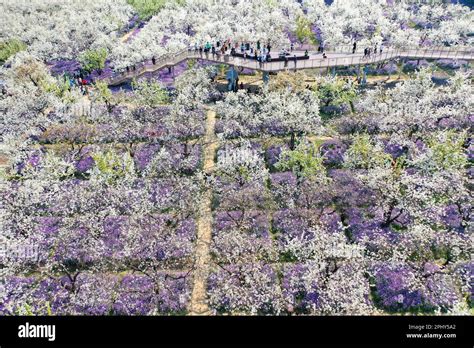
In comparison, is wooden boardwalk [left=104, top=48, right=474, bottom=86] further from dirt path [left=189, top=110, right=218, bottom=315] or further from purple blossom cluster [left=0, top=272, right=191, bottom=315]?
purple blossom cluster [left=0, top=272, right=191, bottom=315]

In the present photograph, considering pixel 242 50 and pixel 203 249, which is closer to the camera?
pixel 203 249

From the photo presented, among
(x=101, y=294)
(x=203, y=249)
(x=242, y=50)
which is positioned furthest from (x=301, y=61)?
(x=101, y=294)

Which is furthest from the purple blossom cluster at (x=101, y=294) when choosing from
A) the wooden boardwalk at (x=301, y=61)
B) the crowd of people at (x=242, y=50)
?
the crowd of people at (x=242, y=50)

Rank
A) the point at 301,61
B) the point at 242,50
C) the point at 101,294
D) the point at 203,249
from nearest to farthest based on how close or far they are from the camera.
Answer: the point at 101,294
the point at 203,249
the point at 301,61
the point at 242,50

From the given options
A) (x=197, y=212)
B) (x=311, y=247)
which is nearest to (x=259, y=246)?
(x=311, y=247)

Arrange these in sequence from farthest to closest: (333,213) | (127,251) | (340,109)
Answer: (340,109) → (333,213) → (127,251)

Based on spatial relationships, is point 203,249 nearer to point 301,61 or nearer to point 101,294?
point 101,294

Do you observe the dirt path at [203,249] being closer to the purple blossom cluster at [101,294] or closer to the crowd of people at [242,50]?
the purple blossom cluster at [101,294]

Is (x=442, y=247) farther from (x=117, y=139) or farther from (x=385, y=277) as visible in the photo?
(x=117, y=139)
